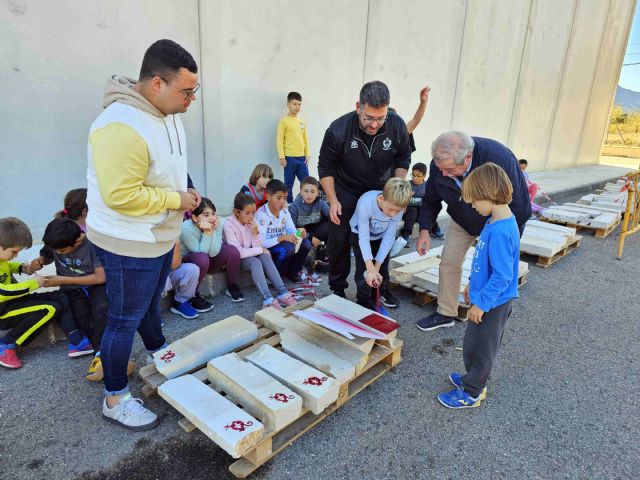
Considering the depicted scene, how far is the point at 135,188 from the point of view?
1.82 metres

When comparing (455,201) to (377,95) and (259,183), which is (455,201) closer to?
(377,95)

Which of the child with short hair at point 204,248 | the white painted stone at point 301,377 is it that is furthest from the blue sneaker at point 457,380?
the child with short hair at point 204,248

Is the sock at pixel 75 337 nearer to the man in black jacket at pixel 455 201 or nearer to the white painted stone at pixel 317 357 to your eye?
the white painted stone at pixel 317 357

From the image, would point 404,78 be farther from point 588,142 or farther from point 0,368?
point 588,142

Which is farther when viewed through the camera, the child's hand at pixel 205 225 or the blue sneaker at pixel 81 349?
the child's hand at pixel 205 225

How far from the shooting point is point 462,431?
243cm

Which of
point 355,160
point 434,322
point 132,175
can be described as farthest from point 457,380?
point 132,175

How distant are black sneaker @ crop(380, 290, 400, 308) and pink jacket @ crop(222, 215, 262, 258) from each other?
1.34 meters

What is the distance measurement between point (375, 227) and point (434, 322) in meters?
1.05

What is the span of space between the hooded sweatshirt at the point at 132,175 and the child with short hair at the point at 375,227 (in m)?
1.63

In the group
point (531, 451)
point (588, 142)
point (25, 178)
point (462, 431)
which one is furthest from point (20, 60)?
point (588, 142)

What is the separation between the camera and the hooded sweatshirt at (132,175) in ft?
5.81

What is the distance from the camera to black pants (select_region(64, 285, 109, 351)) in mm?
2859

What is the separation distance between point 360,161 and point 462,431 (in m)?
2.14
